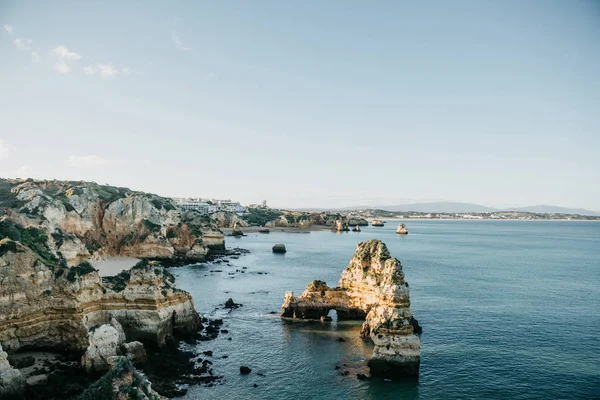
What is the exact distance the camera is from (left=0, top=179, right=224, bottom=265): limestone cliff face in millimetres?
61375

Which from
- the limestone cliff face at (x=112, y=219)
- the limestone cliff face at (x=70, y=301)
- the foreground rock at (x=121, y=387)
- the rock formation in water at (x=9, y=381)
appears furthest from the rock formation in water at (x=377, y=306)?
the limestone cliff face at (x=112, y=219)

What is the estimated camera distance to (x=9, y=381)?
70.2 ft

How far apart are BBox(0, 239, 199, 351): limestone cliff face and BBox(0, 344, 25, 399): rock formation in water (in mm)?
4782

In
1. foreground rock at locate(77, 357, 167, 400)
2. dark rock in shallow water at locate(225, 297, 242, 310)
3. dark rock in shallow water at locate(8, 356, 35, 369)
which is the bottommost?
dark rock in shallow water at locate(225, 297, 242, 310)

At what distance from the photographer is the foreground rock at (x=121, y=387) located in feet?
53.0

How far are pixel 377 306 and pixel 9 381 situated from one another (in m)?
25.0

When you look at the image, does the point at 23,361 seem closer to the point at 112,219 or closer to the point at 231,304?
the point at 231,304

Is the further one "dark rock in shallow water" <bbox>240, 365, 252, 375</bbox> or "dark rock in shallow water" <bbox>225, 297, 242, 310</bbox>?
"dark rock in shallow water" <bbox>225, 297, 242, 310</bbox>

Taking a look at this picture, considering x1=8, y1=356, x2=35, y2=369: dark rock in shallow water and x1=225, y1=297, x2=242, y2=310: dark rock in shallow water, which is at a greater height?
x1=8, y1=356, x2=35, y2=369: dark rock in shallow water

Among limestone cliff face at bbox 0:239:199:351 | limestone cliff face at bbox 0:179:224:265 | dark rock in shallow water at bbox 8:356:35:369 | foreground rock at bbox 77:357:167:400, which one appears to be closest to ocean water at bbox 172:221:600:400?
limestone cliff face at bbox 0:239:199:351

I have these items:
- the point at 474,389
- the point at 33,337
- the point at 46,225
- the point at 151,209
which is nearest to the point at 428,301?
the point at 474,389

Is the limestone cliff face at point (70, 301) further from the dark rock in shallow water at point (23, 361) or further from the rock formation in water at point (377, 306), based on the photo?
the rock formation in water at point (377, 306)

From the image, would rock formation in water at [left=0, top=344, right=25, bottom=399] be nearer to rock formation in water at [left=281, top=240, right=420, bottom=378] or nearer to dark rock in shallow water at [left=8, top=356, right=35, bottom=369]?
dark rock in shallow water at [left=8, top=356, right=35, bottom=369]

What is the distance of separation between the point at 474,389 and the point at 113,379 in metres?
22.4
